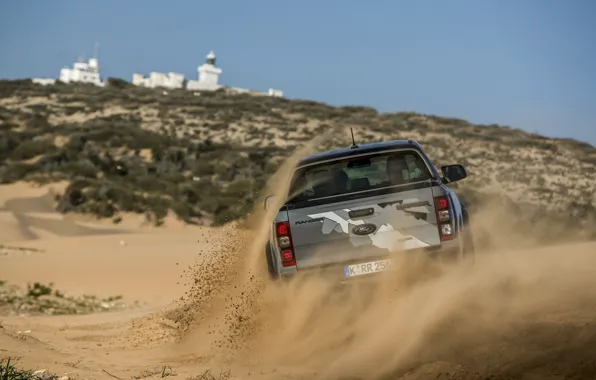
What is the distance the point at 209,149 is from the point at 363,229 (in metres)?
37.3

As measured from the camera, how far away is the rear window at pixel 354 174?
28.1 feet

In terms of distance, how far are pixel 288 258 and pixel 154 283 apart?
12.0m

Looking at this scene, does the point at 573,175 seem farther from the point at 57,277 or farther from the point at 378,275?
the point at 378,275

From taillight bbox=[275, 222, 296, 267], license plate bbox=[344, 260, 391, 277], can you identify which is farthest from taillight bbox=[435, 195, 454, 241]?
taillight bbox=[275, 222, 296, 267]

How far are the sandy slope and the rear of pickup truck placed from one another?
227mm

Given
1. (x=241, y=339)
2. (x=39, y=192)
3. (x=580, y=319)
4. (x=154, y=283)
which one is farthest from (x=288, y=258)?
(x=39, y=192)

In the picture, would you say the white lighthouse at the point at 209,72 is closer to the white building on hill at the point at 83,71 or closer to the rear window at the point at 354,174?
the white building on hill at the point at 83,71

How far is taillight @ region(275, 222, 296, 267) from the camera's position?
25.3 feet

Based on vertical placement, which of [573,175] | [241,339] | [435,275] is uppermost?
[435,275]

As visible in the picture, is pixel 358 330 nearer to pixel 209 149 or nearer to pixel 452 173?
pixel 452 173

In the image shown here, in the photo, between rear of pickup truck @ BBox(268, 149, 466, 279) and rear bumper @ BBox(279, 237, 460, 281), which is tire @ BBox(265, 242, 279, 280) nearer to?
rear of pickup truck @ BBox(268, 149, 466, 279)

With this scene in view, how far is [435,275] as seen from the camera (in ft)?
24.8

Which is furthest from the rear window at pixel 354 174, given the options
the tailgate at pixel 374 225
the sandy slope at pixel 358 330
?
the sandy slope at pixel 358 330

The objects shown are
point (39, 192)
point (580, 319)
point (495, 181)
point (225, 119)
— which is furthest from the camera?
point (225, 119)
